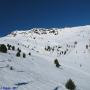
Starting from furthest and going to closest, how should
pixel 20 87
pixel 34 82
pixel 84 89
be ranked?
pixel 84 89
pixel 34 82
pixel 20 87

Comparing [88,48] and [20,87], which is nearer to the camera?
[20,87]

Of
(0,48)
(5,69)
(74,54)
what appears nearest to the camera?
(5,69)

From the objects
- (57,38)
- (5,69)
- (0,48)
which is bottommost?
(5,69)

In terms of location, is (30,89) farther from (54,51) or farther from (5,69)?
(54,51)

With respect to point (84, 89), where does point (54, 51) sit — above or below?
above

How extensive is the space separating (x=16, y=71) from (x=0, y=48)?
687 centimetres

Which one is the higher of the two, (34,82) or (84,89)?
(34,82)

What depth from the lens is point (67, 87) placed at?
13070mm

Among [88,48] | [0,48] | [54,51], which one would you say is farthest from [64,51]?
[0,48]

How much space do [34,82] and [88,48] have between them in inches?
1460

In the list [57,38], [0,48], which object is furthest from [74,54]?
[0,48]

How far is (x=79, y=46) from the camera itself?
49.2 m

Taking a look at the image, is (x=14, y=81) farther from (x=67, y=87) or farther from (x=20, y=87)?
(x=67, y=87)

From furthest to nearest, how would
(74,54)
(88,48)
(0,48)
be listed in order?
(88,48)
(74,54)
(0,48)
